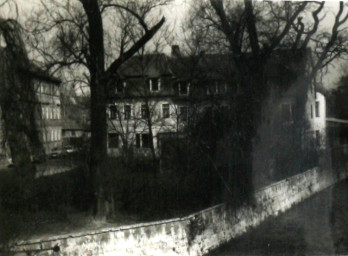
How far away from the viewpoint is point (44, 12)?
806 cm

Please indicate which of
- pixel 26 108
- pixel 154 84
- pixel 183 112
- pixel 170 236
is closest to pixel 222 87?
pixel 183 112

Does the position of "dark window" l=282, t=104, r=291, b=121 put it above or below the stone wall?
above

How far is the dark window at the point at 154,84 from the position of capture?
9.94 m

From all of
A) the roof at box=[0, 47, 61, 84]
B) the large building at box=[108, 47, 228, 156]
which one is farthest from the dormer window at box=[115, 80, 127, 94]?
the roof at box=[0, 47, 61, 84]

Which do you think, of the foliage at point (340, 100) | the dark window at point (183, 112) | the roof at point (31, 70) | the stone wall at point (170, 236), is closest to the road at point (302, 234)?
the stone wall at point (170, 236)

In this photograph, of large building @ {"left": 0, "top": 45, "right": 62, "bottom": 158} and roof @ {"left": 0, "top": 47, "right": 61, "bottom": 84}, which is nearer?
large building @ {"left": 0, "top": 45, "right": 62, "bottom": 158}

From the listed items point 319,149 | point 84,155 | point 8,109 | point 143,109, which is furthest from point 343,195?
point 8,109

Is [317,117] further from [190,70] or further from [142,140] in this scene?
[142,140]

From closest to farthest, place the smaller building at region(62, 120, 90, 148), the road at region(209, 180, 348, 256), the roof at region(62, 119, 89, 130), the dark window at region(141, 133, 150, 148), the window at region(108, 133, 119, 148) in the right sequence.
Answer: the roof at region(62, 119, 89, 130) < the smaller building at region(62, 120, 90, 148) < the window at region(108, 133, 119, 148) < the dark window at region(141, 133, 150, 148) < the road at region(209, 180, 348, 256)

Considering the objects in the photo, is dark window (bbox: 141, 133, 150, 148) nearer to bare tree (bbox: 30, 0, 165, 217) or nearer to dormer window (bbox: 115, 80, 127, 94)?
bare tree (bbox: 30, 0, 165, 217)

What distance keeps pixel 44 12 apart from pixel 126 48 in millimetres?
1943

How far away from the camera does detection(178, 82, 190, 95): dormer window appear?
11.5m

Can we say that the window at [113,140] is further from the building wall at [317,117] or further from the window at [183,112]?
the building wall at [317,117]

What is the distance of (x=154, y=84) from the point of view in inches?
400
